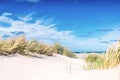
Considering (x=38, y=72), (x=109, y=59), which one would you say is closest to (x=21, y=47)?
(x=38, y=72)

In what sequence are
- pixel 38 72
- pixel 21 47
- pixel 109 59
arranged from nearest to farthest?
pixel 109 59, pixel 38 72, pixel 21 47

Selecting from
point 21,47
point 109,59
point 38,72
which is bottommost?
point 38,72

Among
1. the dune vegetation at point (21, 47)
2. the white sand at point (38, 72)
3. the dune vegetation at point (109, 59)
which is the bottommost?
the white sand at point (38, 72)

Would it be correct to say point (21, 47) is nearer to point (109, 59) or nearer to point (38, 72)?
point (38, 72)

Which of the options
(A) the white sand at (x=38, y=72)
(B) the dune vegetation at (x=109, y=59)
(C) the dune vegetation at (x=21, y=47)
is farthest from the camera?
(C) the dune vegetation at (x=21, y=47)

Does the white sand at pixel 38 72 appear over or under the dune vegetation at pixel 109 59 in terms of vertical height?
under

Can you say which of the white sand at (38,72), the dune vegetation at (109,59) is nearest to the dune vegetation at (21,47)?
the white sand at (38,72)

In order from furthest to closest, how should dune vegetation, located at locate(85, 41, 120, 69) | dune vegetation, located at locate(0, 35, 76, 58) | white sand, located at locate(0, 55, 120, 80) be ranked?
dune vegetation, located at locate(0, 35, 76, 58), dune vegetation, located at locate(85, 41, 120, 69), white sand, located at locate(0, 55, 120, 80)

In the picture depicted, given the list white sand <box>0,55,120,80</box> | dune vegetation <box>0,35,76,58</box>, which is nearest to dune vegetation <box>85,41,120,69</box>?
white sand <box>0,55,120,80</box>

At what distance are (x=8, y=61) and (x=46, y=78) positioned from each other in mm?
2038

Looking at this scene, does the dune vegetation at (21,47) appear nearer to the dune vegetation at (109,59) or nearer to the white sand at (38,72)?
the white sand at (38,72)

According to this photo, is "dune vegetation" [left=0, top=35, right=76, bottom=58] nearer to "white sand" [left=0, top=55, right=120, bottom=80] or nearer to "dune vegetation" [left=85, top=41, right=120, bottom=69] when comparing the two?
"white sand" [left=0, top=55, right=120, bottom=80]

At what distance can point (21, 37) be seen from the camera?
429 inches

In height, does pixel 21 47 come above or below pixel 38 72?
above
